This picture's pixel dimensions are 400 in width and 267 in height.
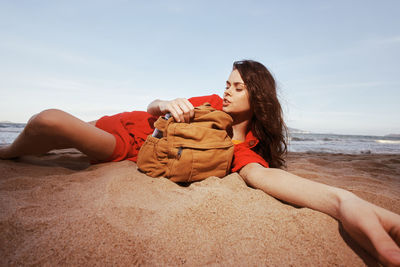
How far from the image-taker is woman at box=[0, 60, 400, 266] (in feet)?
2.81

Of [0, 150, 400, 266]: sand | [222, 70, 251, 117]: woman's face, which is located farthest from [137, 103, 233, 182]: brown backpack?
[222, 70, 251, 117]: woman's face

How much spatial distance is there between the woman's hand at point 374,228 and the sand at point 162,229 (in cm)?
7

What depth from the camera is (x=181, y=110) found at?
1.63m

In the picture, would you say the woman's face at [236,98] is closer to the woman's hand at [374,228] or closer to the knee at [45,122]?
the woman's hand at [374,228]

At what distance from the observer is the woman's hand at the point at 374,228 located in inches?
29.0

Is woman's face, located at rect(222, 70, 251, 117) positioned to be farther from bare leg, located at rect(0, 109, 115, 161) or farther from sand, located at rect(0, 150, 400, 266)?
bare leg, located at rect(0, 109, 115, 161)

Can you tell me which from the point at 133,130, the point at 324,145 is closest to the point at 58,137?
the point at 133,130

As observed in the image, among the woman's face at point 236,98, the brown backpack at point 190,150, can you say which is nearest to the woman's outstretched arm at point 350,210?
the brown backpack at point 190,150

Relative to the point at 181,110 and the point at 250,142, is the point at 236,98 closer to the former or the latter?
the point at 250,142

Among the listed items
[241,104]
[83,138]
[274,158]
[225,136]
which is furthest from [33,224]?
[274,158]

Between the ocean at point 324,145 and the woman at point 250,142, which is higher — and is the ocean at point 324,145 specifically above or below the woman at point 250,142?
below

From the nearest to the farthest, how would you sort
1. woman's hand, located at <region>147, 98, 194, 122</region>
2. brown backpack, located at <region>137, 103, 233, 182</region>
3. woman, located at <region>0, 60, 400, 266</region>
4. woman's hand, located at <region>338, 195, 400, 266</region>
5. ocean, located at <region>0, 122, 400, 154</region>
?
woman's hand, located at <region>338, 195, 400, 266</region> < woman, located at <region>0, 60, 400, 266</region> < brown backpack, located at <region>137, 103, 233, 182</region> < woman's hand, located at <region>147, 98, 194, 122</region> < ocean, located at <region>0, 122, 400, 154</region>

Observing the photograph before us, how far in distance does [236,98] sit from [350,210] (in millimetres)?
1397

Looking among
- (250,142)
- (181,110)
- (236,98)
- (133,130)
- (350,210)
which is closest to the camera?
(350,210)
